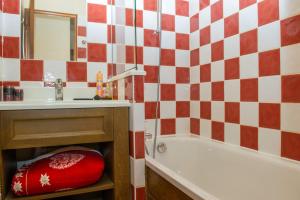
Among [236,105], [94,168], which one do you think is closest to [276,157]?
[236,105]

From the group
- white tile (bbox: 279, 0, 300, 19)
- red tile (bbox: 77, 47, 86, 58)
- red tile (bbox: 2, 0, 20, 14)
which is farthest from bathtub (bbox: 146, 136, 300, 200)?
red tile (bbox: 2, 0, 20, 14)

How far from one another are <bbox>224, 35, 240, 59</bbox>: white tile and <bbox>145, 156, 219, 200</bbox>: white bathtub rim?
88 centimetres

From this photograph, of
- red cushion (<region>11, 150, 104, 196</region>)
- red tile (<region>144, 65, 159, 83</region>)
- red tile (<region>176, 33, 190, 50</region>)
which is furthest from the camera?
red tile (<region>176, 33, 190, 50</region>)

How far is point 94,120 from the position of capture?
1.09 metres

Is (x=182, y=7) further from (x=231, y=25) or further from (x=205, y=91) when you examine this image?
(x=205, y=91)

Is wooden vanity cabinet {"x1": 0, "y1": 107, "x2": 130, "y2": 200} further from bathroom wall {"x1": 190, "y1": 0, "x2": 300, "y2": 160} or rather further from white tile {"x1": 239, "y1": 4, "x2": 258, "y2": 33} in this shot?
white tile {"x1": 239, "y1": 4, "x2": 258, "y2": 33}

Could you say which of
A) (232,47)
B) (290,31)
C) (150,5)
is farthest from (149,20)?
(290,31)

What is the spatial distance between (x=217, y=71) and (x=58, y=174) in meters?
1.21

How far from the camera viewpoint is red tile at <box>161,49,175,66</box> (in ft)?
5.87

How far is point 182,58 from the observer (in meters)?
1.86

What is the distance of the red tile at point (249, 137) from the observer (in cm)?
126

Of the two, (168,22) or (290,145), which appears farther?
(168,22)

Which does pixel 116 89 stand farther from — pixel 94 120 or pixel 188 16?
pixel 188 16

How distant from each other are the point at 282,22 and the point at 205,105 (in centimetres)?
78
